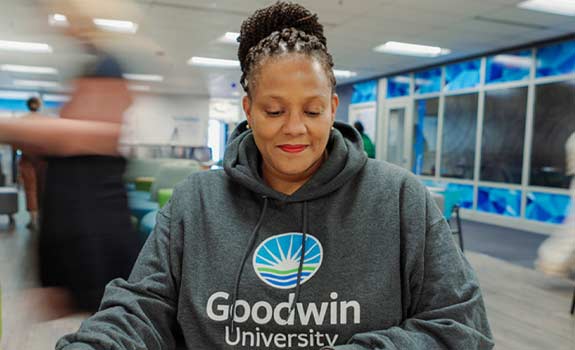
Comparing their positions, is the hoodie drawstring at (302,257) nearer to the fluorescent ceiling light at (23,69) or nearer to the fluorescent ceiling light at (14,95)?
the fluorescent ceiling light at (23,69)

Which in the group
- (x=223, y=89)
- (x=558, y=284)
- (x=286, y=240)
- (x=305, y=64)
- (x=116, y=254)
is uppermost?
(x=223, y=89)

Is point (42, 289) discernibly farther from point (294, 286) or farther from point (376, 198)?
point (376, 198)

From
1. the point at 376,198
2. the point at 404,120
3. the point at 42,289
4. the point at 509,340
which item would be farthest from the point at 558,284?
the point at 404,120

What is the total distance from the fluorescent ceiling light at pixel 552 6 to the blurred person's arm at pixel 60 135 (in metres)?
5.27

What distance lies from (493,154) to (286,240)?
7.51 meters

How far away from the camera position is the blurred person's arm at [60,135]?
4.00 feet

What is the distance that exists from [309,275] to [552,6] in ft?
18.9

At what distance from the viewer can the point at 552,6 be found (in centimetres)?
539

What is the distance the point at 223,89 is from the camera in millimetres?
10867

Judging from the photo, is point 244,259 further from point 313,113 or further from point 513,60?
point 513,60

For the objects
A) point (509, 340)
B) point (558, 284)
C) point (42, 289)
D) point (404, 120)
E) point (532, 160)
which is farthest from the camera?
point (404, 120)

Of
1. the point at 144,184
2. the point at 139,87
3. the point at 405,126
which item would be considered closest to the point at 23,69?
the point at 144,184

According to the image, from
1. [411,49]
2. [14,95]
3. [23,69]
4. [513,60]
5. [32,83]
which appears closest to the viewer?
[513,60]

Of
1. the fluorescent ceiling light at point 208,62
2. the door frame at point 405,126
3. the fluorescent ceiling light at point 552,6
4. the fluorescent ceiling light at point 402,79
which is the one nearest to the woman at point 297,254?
the fluorescent ceiling light at point 552,6
